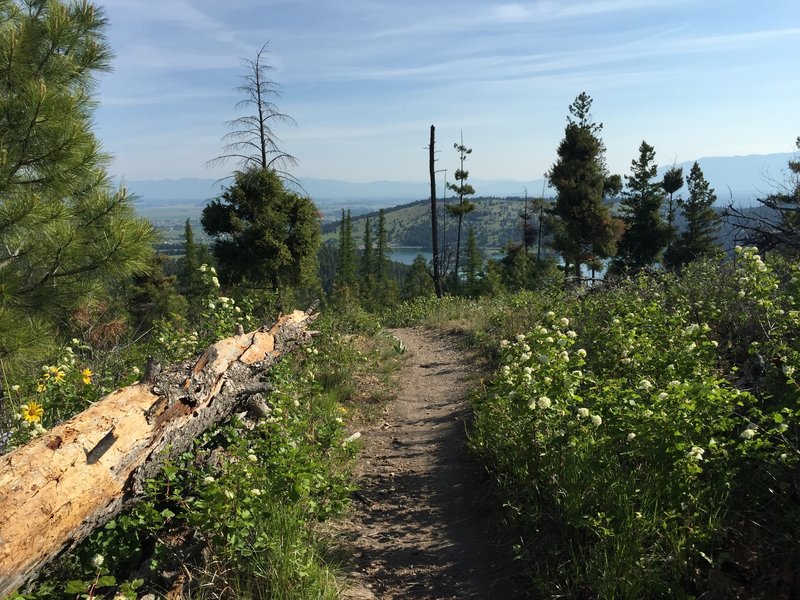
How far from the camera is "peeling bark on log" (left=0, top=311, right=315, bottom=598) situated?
96.3 inches

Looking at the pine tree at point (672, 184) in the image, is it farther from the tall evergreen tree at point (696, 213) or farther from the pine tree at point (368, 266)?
the pine tree at point (368, 266)

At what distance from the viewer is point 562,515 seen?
3.43m

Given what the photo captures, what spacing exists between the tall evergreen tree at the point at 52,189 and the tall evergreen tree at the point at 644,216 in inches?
1257

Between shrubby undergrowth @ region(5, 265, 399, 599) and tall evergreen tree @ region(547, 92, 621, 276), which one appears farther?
tall evergreen tree @ region(547, 92, 621, 276)

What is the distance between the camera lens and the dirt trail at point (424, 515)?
11.5ft

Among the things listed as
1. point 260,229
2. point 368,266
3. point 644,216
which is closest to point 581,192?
point 644,216

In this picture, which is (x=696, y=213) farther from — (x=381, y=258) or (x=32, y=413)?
(x=381, y=258)

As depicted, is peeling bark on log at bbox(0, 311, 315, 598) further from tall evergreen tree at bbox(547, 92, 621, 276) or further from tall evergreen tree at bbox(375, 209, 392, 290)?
tall evergreen tree at bbox(375, 209, 392, 290)

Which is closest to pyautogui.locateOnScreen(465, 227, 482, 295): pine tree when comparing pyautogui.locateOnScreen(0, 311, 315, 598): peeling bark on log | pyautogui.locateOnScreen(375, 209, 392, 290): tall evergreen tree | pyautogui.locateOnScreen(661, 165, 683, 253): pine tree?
pyautogui.locateOnScreen(661, 165, 683, 253): pine tree

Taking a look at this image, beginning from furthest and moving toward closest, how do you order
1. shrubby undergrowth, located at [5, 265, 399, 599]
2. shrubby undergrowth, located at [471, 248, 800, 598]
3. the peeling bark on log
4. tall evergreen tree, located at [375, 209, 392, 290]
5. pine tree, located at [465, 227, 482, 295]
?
1. tall evergreen tree, located at [375, 209, 392, 290]
2. pine tree, located at [465, 227, 482, 295]
3. shrubby undergrowth, located at [5, 265, 399, 599]
4. shrubby undergrowth, located at [471, 248, 800, 598]
5. the peeling bark on log

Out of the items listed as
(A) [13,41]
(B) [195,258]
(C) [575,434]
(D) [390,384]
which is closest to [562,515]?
(C) [575,434]

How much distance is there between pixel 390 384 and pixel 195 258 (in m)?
44.5

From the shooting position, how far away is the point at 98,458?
289cm

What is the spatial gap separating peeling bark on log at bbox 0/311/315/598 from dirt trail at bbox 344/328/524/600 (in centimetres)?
147
